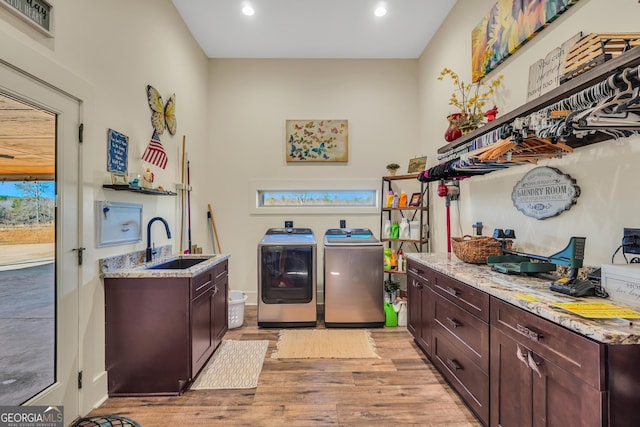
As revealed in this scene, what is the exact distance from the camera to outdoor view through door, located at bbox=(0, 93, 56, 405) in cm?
138

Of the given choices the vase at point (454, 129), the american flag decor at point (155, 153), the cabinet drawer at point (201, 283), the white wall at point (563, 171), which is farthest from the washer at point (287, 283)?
the vase at point (454, 129)

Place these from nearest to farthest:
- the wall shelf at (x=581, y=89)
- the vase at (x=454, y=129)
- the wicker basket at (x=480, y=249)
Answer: the wall shelf at (x=581, y=89)
the wicker basket at (x=480, y=249)
the vase at (x=454, y=129)

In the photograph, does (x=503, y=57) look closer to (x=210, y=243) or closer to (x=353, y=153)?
(x=353, y=153)

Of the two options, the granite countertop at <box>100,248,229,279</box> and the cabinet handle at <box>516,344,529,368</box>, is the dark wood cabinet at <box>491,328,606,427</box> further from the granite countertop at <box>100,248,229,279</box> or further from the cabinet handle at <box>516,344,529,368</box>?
the granite countertop at <box>100,248,229,279</box>

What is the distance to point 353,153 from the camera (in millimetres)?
4027

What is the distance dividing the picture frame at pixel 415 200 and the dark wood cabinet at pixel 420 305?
1106 millimetres

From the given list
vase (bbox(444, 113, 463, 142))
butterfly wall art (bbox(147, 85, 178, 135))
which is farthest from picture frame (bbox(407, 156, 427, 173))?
butterfly wall art (bbox(147, 85, 178, 135))

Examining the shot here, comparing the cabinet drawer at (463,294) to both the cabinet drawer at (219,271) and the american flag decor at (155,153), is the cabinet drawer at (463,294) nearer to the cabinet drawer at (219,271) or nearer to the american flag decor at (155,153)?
the cabinet drawer at (219,271)

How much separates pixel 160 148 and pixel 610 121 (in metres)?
3.15

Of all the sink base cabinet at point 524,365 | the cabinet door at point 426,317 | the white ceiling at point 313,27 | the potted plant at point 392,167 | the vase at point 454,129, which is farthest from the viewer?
the potted plant at point 392,167

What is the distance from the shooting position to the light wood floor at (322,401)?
1797mm

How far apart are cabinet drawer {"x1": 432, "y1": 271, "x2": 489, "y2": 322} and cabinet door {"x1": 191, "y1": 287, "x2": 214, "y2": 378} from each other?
1.82 meters

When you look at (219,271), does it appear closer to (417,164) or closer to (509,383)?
(509,383)

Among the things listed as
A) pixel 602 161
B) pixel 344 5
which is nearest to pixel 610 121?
pixel 602 161
